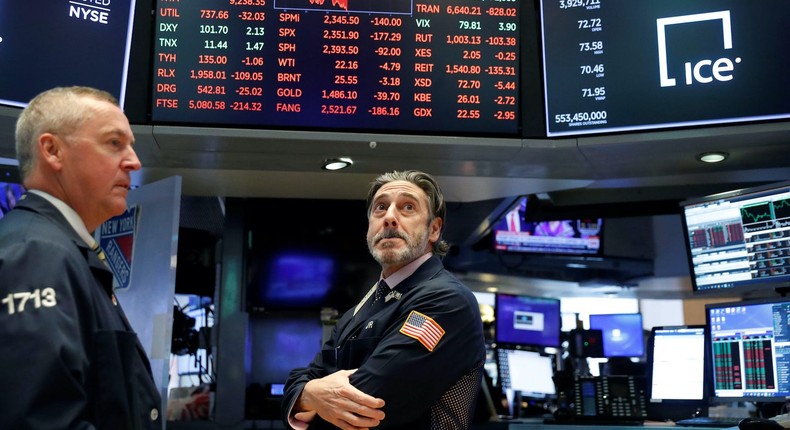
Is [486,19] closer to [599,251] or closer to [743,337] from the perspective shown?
[743,337]

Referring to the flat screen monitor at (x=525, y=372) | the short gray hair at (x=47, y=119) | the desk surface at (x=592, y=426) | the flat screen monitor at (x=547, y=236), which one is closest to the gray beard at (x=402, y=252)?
the short gray hair at (x=47, y=119)

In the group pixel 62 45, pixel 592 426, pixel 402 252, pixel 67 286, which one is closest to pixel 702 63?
pixel 592 426

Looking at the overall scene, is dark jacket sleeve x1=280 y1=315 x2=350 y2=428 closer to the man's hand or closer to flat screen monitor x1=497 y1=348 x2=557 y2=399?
the man's hand

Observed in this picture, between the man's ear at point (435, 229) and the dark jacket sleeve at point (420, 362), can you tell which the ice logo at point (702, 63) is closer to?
the man's ear at point (435, 229)

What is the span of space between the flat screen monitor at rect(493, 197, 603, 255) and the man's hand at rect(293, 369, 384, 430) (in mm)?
6589

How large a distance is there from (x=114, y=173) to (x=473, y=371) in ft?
3.50

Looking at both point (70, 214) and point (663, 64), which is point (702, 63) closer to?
point (663, 64)

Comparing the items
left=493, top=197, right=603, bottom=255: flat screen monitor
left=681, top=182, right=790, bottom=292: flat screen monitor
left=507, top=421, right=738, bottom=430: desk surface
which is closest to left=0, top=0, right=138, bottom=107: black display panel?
left=507, top=421, right=738, bottom=430: desk surface

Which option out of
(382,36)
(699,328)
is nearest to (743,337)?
(699,328)

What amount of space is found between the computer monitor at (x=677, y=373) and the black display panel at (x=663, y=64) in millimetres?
975

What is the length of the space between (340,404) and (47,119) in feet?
3.15

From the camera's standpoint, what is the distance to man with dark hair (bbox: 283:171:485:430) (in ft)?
6.56

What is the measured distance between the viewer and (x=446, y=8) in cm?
385

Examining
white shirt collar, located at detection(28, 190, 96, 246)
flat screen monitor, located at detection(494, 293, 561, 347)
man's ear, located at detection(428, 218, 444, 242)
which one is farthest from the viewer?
flat screen monitor, located at detection(494, 293, 561, 347)
